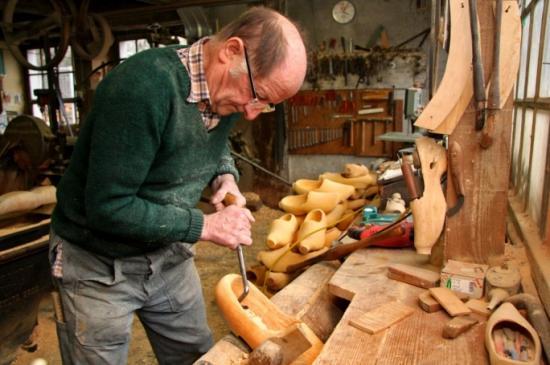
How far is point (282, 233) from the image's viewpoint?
2422 mm

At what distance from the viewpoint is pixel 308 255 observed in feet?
7.25

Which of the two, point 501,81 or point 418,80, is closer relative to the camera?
point 501,81

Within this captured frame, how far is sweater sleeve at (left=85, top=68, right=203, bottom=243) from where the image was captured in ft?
3.24

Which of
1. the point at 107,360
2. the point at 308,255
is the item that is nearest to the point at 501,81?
the point at 308,255

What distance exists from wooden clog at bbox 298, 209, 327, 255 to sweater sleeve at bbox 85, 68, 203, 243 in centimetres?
119

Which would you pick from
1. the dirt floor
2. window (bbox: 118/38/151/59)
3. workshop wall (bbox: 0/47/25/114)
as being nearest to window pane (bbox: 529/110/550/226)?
the dirt floor

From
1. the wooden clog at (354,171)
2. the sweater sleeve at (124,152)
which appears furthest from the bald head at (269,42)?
the wooden clog at (354,171)

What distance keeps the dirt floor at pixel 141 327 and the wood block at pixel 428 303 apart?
1666 mm

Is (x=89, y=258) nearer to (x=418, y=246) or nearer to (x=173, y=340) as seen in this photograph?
(x=173, y=340)

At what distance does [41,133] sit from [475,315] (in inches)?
129

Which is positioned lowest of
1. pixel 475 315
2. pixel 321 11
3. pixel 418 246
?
pixel 475 315

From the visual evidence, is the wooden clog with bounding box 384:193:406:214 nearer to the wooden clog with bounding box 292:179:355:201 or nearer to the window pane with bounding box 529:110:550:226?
the wooden clog with bounding box 292:179:355:201

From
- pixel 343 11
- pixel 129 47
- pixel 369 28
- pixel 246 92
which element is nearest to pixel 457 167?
pixel 246 92

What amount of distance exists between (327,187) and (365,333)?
1.79 metres
